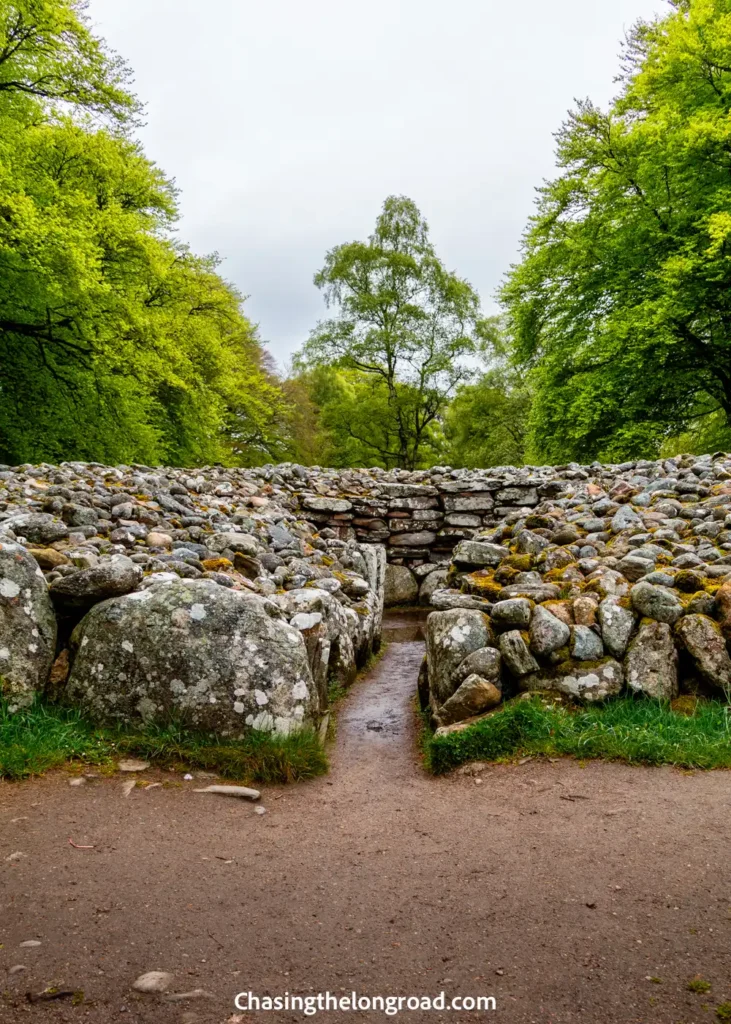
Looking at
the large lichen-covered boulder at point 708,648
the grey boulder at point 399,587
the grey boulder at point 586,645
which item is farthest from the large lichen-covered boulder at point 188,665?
the grey boulder at point 399,587

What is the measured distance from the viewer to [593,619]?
16.1 ft

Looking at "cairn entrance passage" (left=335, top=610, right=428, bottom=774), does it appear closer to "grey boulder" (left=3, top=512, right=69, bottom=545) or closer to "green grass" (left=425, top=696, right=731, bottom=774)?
"green grass" (left=425, top=696, right=731, bottom=774)

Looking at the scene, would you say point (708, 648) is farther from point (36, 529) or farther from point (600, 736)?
point (36, 529)

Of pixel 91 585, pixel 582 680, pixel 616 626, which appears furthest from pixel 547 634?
pixel 91 585

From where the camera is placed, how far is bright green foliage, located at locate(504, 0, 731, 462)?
46.8 feet

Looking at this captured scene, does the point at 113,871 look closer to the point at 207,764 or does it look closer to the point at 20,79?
the point at 207,764

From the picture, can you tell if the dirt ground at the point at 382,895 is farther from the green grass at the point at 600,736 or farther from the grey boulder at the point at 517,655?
the grey boulder at the point at 517,655

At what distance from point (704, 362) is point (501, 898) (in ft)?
55.0

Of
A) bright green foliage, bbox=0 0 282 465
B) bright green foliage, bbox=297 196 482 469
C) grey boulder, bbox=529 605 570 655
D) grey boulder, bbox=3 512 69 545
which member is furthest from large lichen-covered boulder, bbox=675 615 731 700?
bright green foliage, bbox=297 196 482 469

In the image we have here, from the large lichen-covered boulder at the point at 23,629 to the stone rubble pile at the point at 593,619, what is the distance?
296 centimetres

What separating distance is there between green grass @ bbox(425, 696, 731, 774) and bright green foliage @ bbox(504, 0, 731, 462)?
12.2 metres

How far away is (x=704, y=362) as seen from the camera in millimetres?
15898

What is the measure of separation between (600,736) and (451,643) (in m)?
1.37

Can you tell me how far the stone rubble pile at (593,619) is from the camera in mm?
4508
